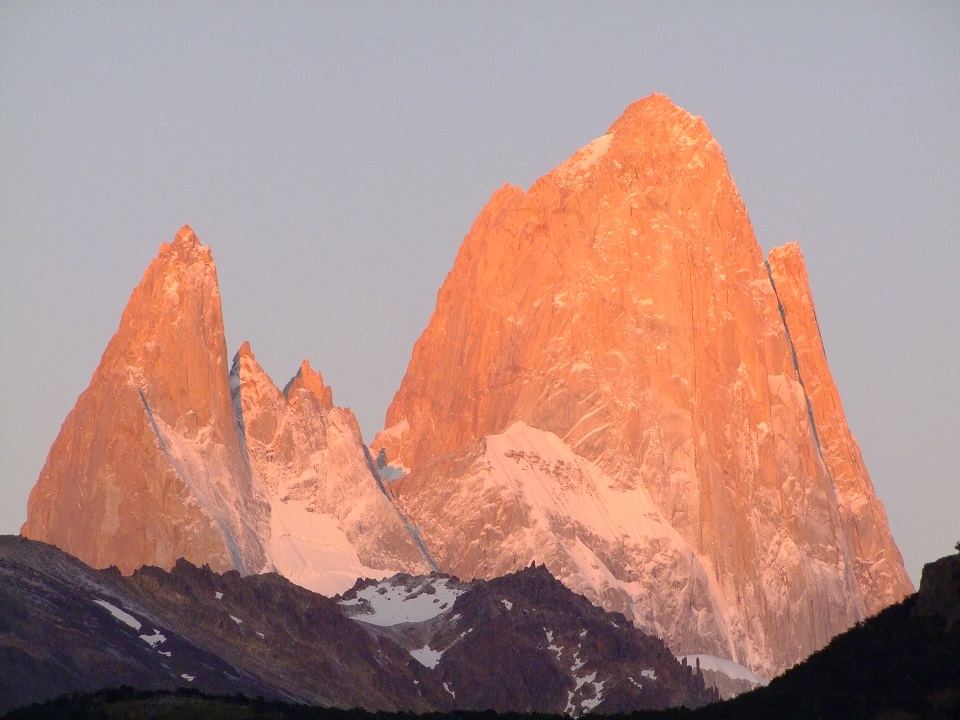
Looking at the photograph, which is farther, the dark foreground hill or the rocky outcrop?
the rocky outcrop

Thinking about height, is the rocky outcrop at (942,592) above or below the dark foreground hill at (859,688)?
above

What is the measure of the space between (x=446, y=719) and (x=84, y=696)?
66.8 feet

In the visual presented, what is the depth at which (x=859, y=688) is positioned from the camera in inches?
4825

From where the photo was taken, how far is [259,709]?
134375 millimetres

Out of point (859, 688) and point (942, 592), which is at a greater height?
point (942, 592)

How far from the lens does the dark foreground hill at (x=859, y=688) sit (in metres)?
120

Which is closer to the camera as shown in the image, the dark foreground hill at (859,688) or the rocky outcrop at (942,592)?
the dark foreground hill at (859,688)

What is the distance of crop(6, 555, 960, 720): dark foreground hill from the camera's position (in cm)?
11994

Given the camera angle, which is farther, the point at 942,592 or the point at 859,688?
the point at 942,592

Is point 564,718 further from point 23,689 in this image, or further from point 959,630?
point 23,689

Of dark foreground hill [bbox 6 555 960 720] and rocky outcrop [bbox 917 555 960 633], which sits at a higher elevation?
rocky outcrop [bbox 917 555 960 633]

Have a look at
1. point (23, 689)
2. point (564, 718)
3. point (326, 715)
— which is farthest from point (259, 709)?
point (23, 689)

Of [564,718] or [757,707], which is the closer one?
[757,707]

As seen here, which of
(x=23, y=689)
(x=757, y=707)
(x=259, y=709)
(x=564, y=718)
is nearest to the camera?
(x=757, y=707)
